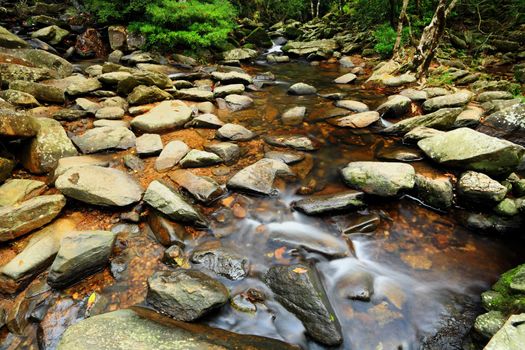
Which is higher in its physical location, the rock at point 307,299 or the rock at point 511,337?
the rock at point 511,337

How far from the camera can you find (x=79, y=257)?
2805mm

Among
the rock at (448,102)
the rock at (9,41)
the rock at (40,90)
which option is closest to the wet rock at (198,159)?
the rock at (40,90)

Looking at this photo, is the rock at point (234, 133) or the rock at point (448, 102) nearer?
the rock at point (234, 133)

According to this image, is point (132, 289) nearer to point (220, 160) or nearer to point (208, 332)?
point (208, 332)

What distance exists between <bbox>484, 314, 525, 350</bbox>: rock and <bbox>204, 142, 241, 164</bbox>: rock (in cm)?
385

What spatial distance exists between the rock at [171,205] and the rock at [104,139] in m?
1.92

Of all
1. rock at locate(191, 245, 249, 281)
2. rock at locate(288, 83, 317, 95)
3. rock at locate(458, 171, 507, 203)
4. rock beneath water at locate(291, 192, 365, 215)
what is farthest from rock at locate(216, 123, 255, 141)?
rock at locate(458, 171, 507, 203)

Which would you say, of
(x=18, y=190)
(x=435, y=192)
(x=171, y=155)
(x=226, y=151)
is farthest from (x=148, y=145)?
(x=435, y=192)

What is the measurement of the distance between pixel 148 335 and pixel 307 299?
1.37 meters

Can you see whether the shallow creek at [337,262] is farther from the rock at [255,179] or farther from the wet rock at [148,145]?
the wet rock at [148,145]

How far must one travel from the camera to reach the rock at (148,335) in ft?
6.97

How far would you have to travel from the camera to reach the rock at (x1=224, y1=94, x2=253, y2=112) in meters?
7.45

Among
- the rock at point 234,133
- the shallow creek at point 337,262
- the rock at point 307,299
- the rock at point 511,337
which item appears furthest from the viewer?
the rock at point 234,133

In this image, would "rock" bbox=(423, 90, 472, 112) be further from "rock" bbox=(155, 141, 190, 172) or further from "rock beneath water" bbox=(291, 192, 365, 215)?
"rock" bbox=(155, 141, 190, 172)
